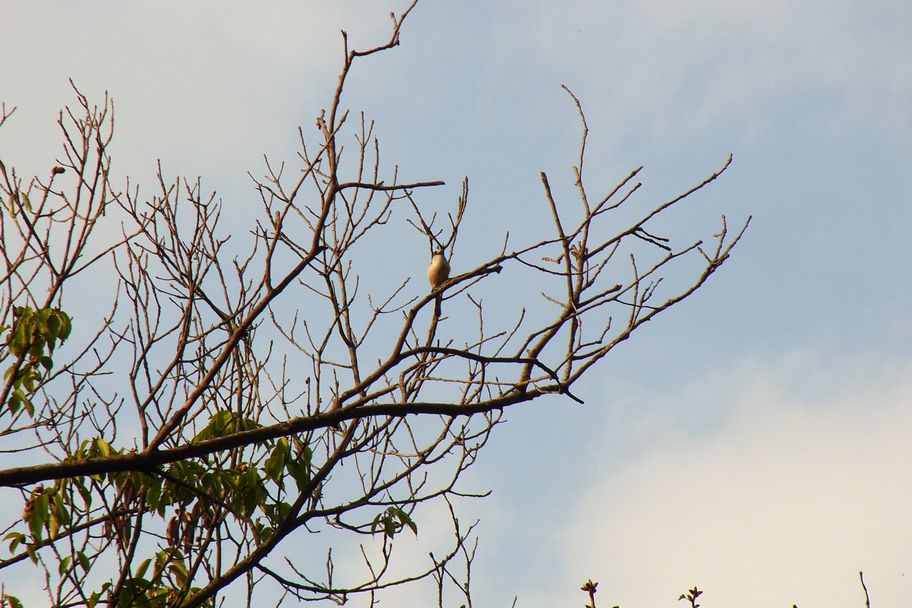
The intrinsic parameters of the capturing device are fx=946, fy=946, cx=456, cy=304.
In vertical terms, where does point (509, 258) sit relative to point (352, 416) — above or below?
above

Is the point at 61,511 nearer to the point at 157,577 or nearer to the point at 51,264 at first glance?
the point at 157,577

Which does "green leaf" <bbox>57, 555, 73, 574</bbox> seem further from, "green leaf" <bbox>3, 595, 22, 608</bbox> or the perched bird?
the perched bird

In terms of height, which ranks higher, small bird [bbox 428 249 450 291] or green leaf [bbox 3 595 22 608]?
small bird [bbox 428 249 450 291]

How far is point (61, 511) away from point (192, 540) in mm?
1164

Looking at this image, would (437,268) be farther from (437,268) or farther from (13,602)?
(13,602)

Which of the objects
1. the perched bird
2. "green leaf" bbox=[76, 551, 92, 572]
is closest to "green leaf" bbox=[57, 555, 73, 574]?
"green leaf" bbox=[76, 551, 92, 572]

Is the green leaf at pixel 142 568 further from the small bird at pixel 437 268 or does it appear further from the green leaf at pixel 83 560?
the small bird at pixel 437 268

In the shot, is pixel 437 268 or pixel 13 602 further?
pixel 437 268

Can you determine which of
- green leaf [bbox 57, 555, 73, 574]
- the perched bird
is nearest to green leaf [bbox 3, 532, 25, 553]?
green leaf [bbox 57, 555, 73, 574]

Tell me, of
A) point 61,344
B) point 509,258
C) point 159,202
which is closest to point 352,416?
point 509,258

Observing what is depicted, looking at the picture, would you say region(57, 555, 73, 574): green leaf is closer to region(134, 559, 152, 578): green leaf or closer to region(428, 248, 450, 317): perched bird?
region(134, 559, 152, 578): green leaf

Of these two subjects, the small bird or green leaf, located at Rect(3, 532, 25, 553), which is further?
the small bird

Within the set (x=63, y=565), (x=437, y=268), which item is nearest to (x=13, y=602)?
(x=63, y=565)

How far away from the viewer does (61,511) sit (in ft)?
11.0
